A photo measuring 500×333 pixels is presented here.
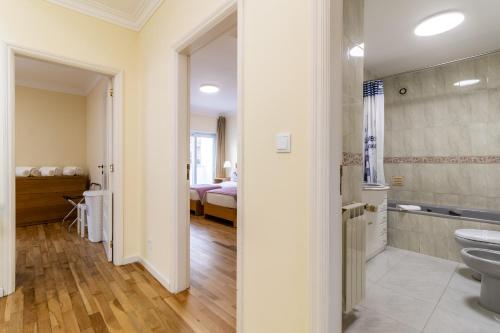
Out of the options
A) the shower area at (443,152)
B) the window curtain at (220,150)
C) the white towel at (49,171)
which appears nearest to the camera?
the shower area at (443,152)

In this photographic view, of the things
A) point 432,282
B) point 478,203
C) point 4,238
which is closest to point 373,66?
point 478,203

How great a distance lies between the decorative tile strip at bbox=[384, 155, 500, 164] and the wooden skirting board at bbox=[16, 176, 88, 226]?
5.88m

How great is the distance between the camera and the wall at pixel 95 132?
4.36m

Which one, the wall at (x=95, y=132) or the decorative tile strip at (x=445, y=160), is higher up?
the wall at (x=95, y=132)

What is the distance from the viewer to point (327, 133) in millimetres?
1015

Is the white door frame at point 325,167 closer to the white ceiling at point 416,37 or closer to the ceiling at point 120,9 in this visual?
the white ceiling at point 416,37

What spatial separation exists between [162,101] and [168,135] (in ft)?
1.23

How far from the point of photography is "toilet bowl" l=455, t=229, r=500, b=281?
2414mm

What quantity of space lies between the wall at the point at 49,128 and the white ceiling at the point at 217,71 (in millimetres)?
2613

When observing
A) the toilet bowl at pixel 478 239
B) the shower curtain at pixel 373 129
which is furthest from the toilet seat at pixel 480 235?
the shower curtain at pixel 373 129

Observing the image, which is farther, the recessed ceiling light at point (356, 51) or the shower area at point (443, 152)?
the shower area at point (443, 152)

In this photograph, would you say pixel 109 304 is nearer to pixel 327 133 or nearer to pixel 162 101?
pixel 162 101

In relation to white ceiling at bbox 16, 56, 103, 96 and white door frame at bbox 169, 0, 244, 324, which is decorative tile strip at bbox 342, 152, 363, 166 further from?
white ceiling at bbox 16, 56, 103, 96

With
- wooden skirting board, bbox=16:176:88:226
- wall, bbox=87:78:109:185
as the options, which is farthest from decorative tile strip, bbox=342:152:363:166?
wooden skirting board, bbox=16:176:88:226
